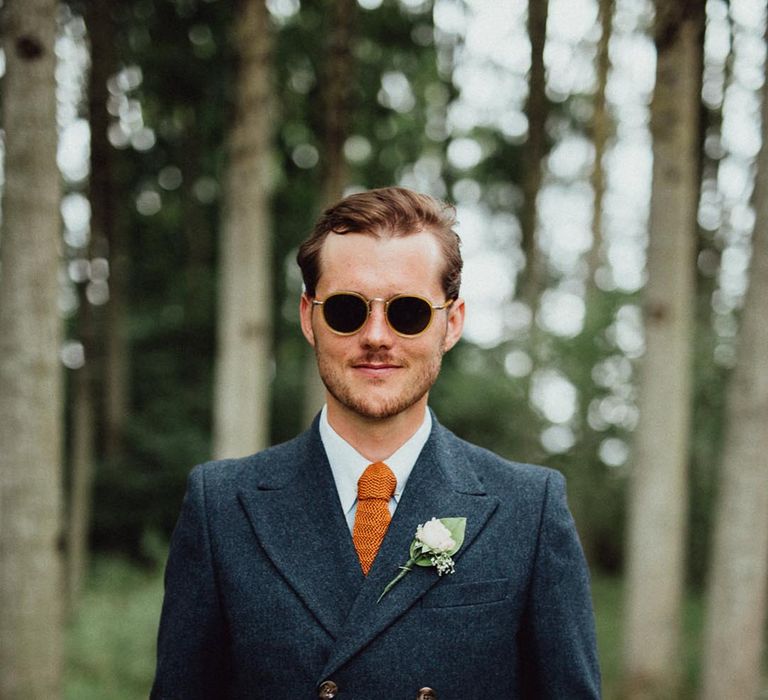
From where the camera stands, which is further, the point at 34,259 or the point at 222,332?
the point at 222,332

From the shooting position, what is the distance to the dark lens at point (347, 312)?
219 centimetres

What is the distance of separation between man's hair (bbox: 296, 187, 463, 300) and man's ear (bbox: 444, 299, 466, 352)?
0.14 feet

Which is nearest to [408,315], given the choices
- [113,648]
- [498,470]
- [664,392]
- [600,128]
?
[498,470]

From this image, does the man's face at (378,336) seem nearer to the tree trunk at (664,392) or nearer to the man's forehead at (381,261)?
the man's forehead at (381,261)

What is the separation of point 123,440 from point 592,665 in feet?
51.3

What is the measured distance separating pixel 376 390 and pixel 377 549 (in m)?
0.42

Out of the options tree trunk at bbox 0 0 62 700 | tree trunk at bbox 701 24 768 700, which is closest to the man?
tree trunk at bbox 0 0 62 700

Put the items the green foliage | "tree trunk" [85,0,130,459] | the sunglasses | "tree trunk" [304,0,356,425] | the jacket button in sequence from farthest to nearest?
"tree trunk" [85,0,130,459]
"tree trunk" [304,0,356,425]
the green foliage
the sunglasses
the jacket button

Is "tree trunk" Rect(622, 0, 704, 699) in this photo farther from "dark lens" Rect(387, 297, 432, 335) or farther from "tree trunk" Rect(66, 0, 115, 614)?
"tree trunk" Rect(66, 0, 115, 614)

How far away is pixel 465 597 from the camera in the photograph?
7.14 feet

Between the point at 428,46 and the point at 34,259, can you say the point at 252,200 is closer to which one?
the point at 34,259

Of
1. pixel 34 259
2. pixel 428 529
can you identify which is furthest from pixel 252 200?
pixel 428 529

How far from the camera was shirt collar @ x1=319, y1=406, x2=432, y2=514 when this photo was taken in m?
2.30

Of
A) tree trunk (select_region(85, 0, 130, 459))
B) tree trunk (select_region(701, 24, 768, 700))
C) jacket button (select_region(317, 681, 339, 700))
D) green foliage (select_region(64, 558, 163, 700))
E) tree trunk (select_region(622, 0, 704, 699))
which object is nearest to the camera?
jacket button (select_region(317, 681, 339, 700))
